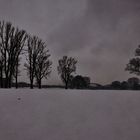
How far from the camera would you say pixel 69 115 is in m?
8.70

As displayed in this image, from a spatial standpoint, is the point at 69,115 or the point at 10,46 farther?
the point at 10,46

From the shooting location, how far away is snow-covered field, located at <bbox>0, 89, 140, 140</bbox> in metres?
7.62

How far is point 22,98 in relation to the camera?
9.50 meters

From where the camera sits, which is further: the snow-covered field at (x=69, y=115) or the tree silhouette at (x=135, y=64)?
the tree silhouette at (x=135, y=64)

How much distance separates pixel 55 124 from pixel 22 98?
2287 millimetres

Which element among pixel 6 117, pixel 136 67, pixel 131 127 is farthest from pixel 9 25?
pixel 131 127

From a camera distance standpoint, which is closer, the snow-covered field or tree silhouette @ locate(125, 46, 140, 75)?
the snow-covered field

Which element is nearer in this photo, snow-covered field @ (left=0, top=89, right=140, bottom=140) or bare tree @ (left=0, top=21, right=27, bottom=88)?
snow-covered field @ (left=0, top=89, right=140, bottom=140)

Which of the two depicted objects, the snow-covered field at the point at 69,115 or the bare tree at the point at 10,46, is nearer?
the snow-covered field at the point at 69,115

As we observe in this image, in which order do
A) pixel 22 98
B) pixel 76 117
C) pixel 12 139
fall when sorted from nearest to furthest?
pixel 12 139, pixel 76 117, pixel 22 98

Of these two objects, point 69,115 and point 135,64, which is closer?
point 69,115

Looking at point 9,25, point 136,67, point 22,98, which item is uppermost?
point 9,25

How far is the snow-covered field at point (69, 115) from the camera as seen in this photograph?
7.62 metres

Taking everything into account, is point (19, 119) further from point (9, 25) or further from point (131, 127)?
point (9, 25)
